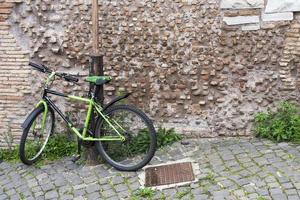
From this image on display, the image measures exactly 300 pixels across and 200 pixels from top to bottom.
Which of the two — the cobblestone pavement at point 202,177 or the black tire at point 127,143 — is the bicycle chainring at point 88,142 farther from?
the cobblestone pavement at point 202,177

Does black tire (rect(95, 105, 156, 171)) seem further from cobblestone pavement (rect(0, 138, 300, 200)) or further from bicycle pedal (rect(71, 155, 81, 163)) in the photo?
bicycle pedal (rect(71, 155, 81, 163))

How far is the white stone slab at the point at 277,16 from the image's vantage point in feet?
19.5

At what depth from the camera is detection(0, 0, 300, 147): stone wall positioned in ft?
19.7

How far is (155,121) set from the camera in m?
6.40

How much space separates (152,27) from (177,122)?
133 centimetres

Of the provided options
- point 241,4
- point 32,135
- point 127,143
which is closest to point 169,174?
point 127,143

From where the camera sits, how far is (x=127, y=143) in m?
5.75

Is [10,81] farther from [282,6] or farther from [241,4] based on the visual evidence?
[282,6]

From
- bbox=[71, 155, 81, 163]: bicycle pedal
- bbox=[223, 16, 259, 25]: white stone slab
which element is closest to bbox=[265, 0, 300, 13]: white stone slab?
bbox=[223, 16, 259, 25]: white stone slab

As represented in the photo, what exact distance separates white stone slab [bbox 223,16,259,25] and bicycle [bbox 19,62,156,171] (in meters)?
1.69

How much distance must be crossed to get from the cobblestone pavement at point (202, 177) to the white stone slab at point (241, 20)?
1.54 meters

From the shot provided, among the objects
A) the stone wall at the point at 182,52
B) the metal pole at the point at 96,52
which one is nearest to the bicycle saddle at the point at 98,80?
the metal pole at the point at 96,52

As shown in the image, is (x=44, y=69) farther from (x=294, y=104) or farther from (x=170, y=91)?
(x=294, y=104)

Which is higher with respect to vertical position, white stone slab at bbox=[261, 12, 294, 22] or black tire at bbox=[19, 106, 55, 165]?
white stone slab at bbox=[261, 12, 294, 22]
